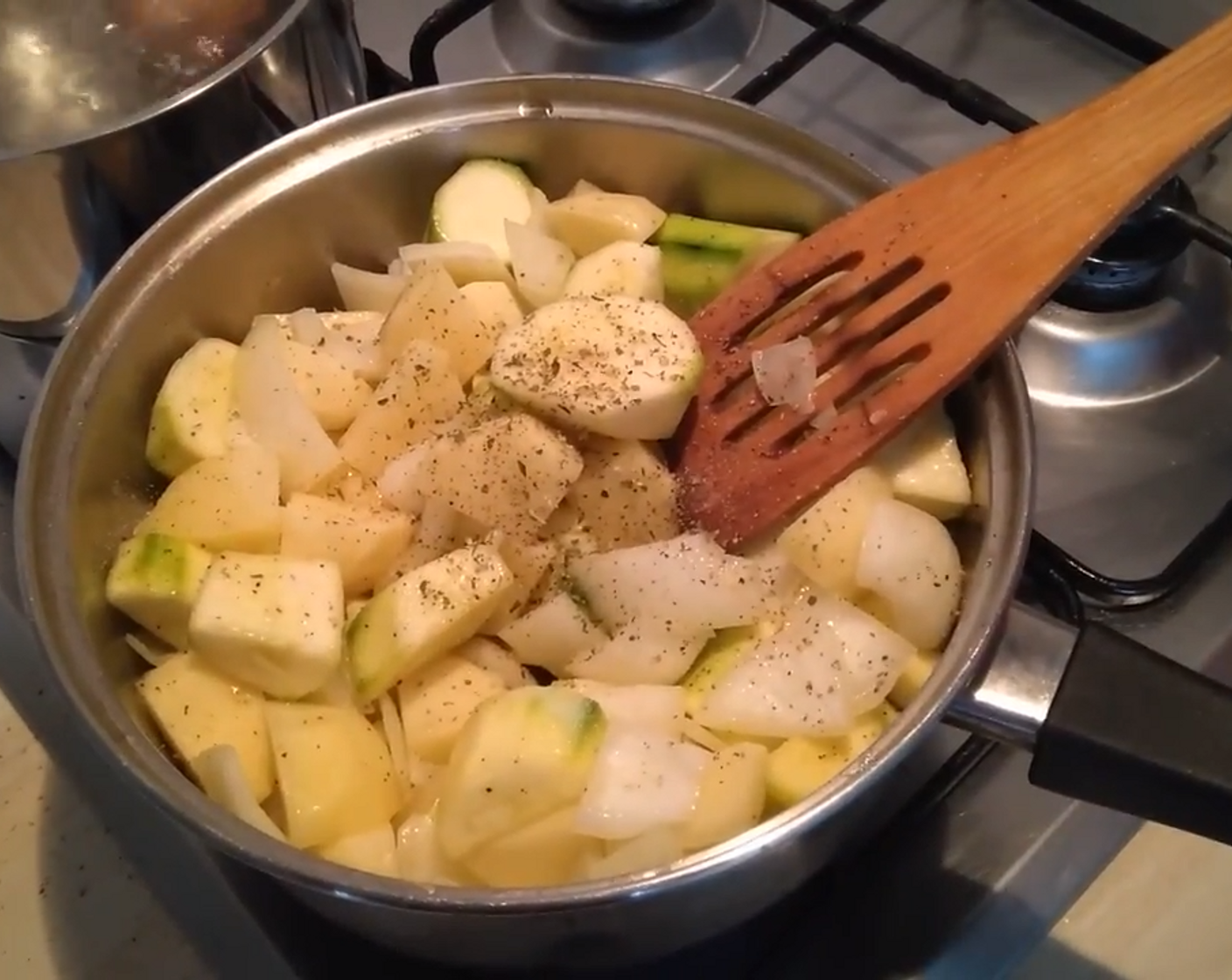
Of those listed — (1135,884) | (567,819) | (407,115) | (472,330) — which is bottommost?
(1135,884)

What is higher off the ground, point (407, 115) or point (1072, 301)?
point (407, 115)

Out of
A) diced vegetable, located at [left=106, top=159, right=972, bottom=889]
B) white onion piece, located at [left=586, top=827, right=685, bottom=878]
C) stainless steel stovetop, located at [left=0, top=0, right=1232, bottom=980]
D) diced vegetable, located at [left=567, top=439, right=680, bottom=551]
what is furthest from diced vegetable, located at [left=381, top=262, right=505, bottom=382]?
white onion piece, located at [left=586, top=827, right=685, bottom=878]

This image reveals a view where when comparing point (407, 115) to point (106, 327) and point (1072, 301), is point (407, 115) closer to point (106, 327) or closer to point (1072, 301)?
point (106, 327)

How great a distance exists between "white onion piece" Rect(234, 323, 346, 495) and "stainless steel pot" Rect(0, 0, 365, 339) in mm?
143

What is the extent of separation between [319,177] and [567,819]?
411mm

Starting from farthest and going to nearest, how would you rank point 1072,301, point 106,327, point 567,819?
point 1072,301, point 106,327, point 567,819

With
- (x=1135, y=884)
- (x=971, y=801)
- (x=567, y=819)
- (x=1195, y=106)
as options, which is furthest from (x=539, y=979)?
(x=1195, y=106)

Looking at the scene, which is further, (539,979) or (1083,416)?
(1083,416)

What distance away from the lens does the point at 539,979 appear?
0.67m

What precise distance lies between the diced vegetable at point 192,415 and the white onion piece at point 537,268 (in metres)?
0.18

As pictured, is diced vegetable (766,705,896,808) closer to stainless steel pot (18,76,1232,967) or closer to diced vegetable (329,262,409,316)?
stainless steel pot (18,76,1232,967)

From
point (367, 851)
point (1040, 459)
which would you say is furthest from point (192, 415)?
point (1040, 459)

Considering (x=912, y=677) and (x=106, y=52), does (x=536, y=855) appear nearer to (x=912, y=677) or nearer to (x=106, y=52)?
(x=912, y=677)

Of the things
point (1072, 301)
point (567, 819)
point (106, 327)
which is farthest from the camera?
point (1072, 301)
